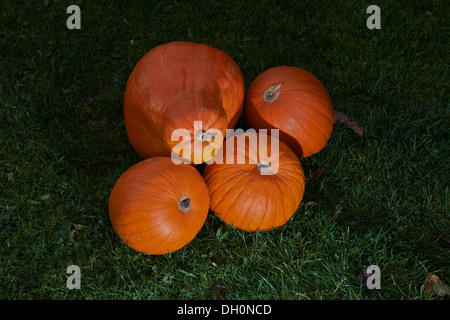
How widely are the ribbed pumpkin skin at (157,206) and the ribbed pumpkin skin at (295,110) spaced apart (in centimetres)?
78

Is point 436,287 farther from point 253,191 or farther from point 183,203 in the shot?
point 183,203

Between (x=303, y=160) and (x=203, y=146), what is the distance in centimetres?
104

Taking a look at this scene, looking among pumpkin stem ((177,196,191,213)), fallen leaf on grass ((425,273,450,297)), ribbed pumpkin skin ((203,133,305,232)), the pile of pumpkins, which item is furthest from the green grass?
pumpkin stem ((177,196,191,213))

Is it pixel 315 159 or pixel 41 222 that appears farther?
pixel 315 159

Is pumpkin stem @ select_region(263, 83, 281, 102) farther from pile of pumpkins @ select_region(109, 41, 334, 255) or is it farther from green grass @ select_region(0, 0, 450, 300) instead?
green grass @ select_region(0, 0, 450, 300)

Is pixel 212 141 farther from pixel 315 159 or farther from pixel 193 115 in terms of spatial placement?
pixel 315 159

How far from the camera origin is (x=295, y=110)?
3102 millimetres

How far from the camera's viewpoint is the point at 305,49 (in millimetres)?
4141

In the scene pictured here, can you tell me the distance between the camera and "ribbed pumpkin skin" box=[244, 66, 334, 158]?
10.2 ft

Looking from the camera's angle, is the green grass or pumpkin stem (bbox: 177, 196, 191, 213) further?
the green grass

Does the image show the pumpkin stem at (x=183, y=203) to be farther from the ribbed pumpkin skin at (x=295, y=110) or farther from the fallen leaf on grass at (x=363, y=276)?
the fallen leaf on grass at (x=363, y=276)
